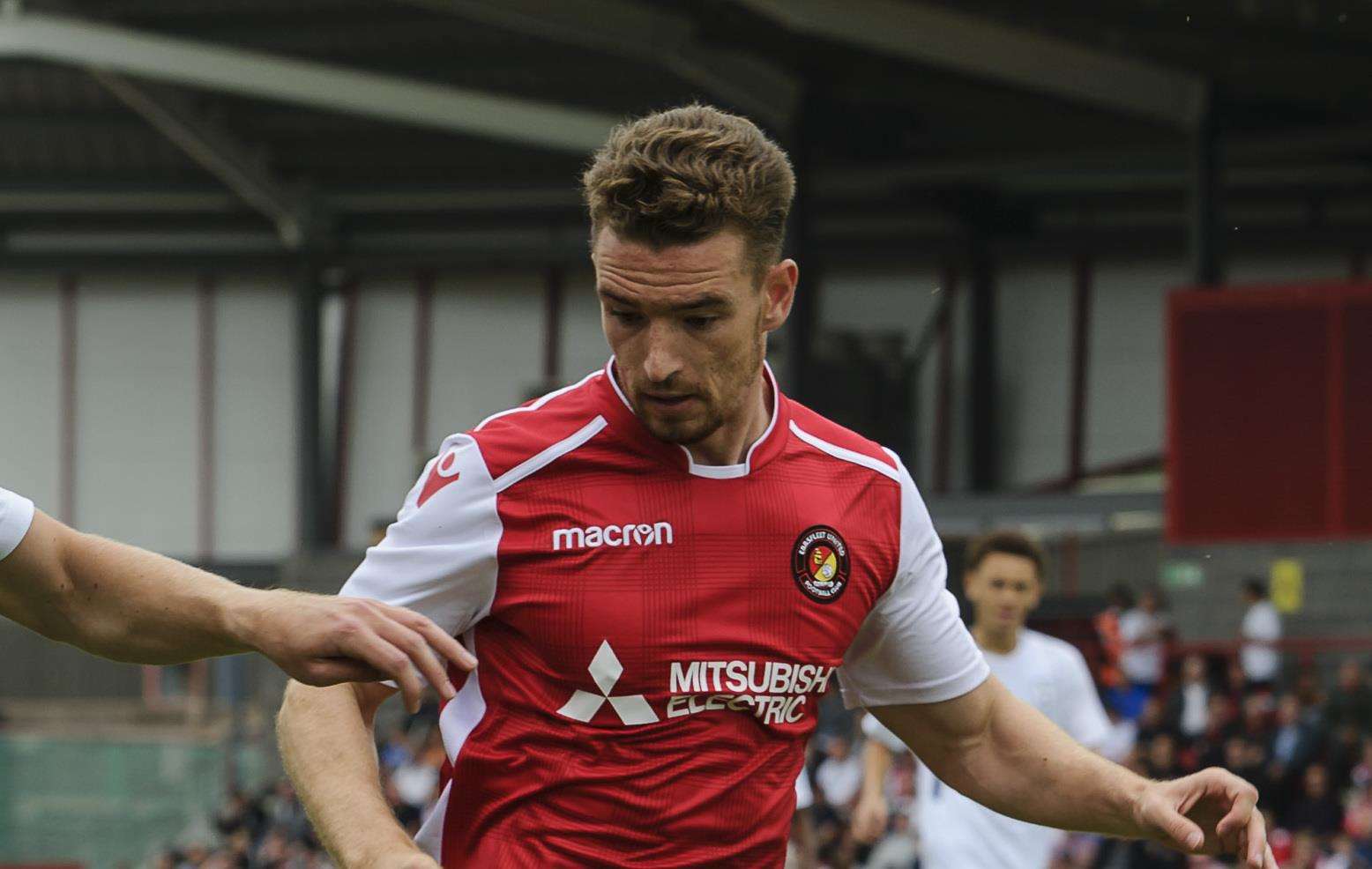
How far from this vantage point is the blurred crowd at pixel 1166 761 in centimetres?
1304

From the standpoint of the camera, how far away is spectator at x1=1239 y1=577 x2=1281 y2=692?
1590cm

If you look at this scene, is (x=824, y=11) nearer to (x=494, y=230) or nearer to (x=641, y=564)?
(x=494, y=230)

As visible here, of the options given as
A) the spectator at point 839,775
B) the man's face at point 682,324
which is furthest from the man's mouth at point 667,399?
the spectator at point 839,775

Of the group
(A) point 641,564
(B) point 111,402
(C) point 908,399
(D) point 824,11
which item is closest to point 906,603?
(A) point 641,564

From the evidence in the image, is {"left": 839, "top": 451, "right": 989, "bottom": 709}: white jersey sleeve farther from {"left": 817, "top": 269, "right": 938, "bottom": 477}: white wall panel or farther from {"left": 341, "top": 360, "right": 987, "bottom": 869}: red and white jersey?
{"left": 817, "top": 269, "right": 938, "bottom": 477}: white wall panel

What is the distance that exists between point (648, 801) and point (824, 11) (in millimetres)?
18588

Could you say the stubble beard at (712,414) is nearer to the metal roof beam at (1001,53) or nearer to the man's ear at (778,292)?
the man's ear at (778,292)

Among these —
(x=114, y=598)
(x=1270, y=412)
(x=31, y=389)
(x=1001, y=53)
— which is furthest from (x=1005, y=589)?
(x=31, y=389)

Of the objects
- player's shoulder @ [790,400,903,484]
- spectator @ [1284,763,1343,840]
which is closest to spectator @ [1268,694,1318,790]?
spectator @ [1284,763,1343,840]

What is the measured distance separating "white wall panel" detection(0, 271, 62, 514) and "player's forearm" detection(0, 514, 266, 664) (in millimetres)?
30782

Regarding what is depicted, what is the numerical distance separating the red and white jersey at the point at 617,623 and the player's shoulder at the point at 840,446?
3.7 inches

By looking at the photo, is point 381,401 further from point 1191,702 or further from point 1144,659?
point 1191,702

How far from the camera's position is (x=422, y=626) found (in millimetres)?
2994

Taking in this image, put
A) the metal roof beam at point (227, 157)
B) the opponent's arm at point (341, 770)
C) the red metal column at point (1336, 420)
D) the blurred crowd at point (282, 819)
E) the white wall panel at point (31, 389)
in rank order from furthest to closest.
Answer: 1. the white wall panel at point (31, 389)
2. the metal roof beam at point (227, 157)
3. the red metal column at point (1336, 420)
4. the blurred crowd at point (282, 819)
5. the opponent's arm at point (341, 770)
